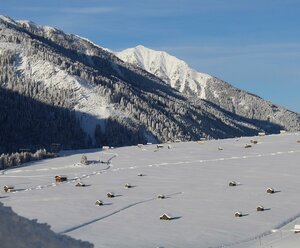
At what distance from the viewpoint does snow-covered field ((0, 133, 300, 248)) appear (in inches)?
1607

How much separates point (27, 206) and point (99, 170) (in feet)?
Answer: 108

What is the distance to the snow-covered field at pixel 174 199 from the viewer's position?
134 ft

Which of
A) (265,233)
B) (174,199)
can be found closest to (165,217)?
(265,233)

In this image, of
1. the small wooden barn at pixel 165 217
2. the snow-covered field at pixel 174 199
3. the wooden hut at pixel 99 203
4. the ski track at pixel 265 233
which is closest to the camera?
the ski track at pixel 265 233

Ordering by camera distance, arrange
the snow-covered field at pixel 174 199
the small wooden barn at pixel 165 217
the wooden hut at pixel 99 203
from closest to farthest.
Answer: the snow-covered field at pixel 174 199
the small wooden barn at pixel 165 217
the wooden hut at pixel 99 203

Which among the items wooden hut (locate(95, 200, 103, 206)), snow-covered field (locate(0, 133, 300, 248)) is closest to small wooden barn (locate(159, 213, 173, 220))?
snow-covered field (locate(0, 133, 300, 248))

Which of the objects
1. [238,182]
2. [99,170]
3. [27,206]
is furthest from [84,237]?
[99,170]

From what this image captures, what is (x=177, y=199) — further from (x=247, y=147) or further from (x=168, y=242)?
(x=247, y=147)

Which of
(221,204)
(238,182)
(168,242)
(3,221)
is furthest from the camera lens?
(238,182)

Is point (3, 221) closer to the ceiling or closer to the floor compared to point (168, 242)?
closer to the ceiling

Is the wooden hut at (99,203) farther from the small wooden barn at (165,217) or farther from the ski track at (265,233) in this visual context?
the ski track at (265,233)

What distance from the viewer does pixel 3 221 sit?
1730 cm

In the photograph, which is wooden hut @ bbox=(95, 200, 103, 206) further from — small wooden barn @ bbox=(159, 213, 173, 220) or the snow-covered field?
small wooden barn @ bbox=(159, 213, 173, 220)

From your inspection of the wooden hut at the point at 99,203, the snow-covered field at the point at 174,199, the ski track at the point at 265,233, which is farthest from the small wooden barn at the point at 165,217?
the wooden hut at the point at 99,203
